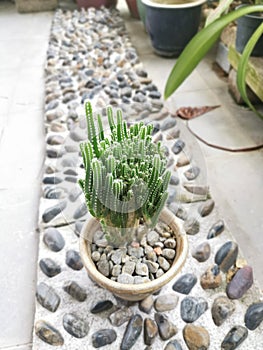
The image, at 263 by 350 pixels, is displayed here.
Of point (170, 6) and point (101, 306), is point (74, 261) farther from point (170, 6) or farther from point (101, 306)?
point (170, 6)

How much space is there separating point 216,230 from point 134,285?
0.36 metres

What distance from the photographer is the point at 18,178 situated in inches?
51.0

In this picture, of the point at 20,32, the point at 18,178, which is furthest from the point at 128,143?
the point at 20,32

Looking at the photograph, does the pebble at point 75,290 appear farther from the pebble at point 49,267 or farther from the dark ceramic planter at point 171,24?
the dark ceramic planter at point 171,24

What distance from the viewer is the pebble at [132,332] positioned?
811mm

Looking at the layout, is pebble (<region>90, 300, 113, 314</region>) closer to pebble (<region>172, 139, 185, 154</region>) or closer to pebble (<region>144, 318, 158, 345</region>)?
pebble (<region>144, 318, 158, 345</region>)

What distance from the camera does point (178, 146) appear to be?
117cm

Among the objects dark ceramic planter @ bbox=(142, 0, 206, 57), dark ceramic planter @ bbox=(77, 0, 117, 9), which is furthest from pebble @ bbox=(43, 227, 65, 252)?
dark ceramic planter @ bbox=(77, 0, 117, 9)

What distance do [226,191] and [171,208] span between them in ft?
1.20

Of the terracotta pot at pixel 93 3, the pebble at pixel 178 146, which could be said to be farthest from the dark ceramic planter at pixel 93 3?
the pebble at pixel 178 146

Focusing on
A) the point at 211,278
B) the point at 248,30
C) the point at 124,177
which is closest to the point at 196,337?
the point at 211,278

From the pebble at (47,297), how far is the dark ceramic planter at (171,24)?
1484mm

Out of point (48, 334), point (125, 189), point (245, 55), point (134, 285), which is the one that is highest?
point (245, 55)

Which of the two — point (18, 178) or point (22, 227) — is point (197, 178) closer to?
point (22, 227)
